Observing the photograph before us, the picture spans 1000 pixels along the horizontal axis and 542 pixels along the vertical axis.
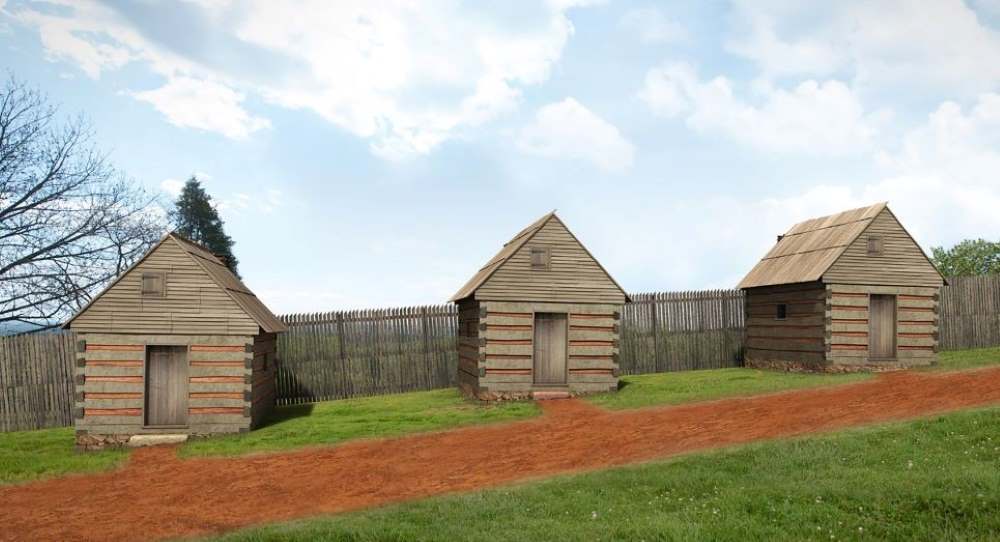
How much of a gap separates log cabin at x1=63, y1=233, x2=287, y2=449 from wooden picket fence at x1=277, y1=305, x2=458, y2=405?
516cm

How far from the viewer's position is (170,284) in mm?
17562

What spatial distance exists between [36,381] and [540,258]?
15120mm

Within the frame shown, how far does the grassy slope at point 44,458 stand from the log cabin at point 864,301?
66.1 feet

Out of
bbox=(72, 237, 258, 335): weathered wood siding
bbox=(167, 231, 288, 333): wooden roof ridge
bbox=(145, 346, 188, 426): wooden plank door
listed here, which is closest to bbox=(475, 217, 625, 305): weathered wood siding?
bbox=(167, 231, 288, 333): wooden roof ridge

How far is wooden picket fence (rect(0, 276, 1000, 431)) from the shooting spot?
67.3ft

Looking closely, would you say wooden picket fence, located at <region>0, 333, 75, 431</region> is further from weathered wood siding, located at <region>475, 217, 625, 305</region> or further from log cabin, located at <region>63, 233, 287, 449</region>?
weathered wood siding, located at <region>475, 217, 625, 305</region>

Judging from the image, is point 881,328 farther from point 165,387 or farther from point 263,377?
point 165,387

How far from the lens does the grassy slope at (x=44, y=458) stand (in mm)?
14750

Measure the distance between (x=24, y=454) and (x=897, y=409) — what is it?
771 inches

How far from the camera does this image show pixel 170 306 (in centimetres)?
1741

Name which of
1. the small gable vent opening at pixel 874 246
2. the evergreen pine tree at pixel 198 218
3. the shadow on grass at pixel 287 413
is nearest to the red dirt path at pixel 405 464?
the shadow on grass at pixel 287 413

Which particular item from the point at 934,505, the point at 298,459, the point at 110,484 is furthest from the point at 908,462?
the point at 110,484

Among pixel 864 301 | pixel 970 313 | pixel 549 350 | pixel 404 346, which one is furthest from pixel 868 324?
pixel 404 346

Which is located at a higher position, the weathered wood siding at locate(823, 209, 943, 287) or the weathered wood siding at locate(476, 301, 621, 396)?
the weathered wood siding at locate(823, 209, 943, 287)
